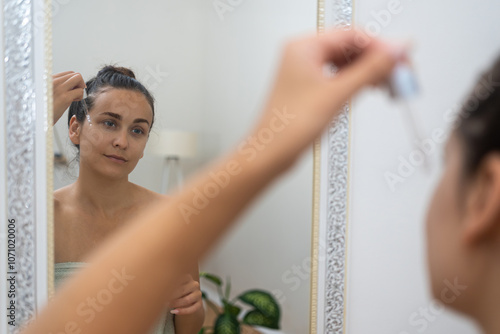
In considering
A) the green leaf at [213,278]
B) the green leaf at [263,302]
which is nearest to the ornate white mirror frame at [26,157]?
the green leaf at [213,278]

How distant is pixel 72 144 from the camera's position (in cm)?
110

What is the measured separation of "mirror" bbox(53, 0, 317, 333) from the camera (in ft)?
3.64

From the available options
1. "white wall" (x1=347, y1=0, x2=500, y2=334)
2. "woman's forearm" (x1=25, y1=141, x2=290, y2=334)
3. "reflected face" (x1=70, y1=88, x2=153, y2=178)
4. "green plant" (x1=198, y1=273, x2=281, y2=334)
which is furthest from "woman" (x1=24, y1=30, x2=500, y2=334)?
"white wall" (x1=347, y1=0, x2=500, y2=334)

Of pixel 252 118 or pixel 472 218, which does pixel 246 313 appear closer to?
pixel 252 118

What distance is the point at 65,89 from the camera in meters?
1.09

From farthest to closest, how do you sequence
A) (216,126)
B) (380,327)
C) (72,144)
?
(380,327) → (216,126) → (72,144)

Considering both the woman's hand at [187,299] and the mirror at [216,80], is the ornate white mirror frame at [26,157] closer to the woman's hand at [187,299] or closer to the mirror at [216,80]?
the mirror at [216,80]

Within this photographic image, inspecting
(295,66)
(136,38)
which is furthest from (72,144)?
(295,66)

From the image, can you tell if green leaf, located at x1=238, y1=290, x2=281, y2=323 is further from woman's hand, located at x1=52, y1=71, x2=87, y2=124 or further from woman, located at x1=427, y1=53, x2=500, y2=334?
woman, located at x1=427, y1=53, x2=500, y2=334

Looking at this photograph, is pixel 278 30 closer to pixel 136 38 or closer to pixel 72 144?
pixel 136 38

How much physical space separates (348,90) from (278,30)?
1024mm

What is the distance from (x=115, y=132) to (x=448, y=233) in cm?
86

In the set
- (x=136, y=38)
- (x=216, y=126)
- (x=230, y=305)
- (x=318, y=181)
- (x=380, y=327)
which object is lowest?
(x=380, y=327)

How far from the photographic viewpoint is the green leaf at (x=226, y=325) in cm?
126
